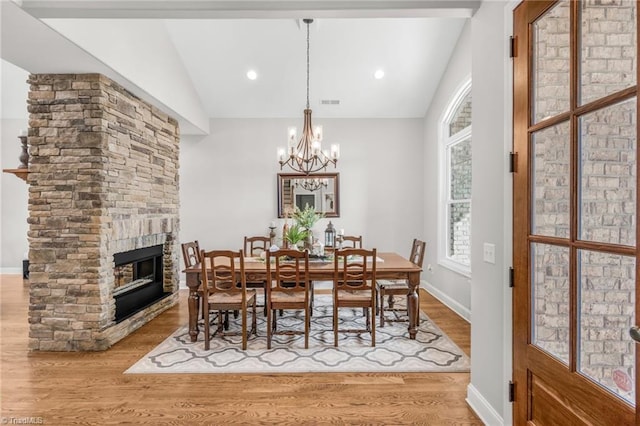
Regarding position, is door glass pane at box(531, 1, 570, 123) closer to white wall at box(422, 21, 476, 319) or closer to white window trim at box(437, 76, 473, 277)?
white wall at box(422, 21, 476, 319)

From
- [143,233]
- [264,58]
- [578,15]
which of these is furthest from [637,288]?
[264,58]

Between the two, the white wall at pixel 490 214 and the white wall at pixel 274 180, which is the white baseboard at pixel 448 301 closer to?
the white wall at pixel 274 180

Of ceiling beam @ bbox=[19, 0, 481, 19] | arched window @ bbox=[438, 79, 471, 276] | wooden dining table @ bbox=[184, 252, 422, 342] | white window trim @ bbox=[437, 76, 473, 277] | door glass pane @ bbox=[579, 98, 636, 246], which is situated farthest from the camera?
white window trim @ bbox=[437, 76, 473, 277]

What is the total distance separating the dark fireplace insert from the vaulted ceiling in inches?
73.4

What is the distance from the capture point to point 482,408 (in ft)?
7.45

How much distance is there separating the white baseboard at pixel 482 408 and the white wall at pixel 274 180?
3750 millimetres

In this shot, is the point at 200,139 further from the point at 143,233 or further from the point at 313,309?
the point at 313,309

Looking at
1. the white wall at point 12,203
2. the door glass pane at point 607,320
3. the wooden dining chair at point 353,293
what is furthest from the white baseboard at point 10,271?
the door glass pane at point 607,320

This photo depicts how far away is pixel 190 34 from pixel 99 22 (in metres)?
1.65

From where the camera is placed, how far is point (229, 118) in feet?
20.0

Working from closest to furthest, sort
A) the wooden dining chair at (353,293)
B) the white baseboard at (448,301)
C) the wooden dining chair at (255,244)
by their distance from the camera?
the wooden dining chair at (353,293) < the white baseboard at (448,301) < the wooden dining chair at (255,244)

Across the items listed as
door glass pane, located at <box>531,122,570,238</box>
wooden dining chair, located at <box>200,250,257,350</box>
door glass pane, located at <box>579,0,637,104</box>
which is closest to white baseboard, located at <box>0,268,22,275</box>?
wooden dining chair, located at <box>200,250,257,350</box>

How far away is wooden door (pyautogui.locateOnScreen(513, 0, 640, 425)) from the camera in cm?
125

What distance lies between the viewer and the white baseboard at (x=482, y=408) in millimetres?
2105
